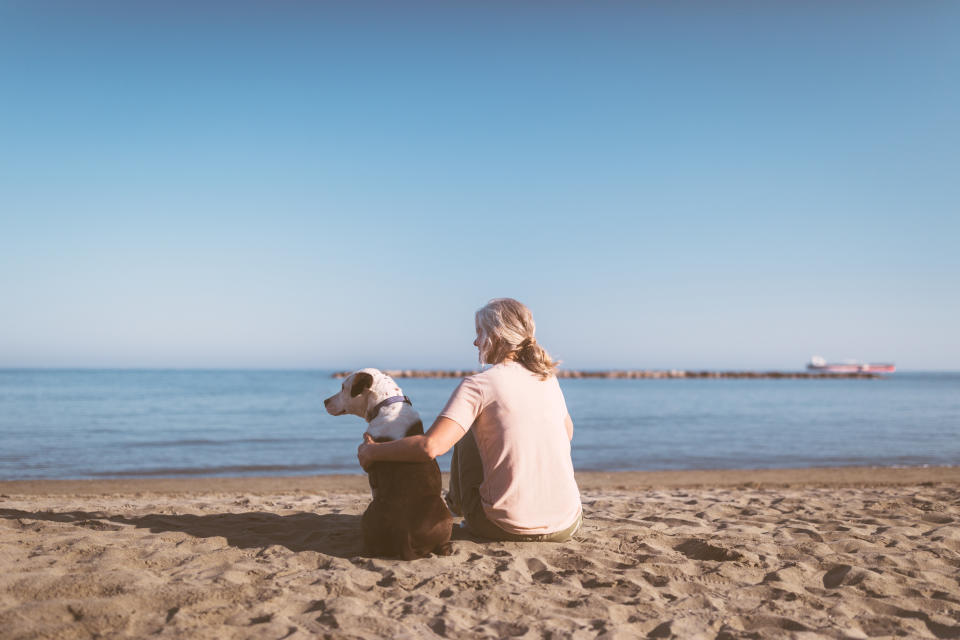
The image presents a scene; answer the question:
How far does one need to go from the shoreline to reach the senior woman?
4503 mm

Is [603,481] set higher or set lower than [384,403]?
lower

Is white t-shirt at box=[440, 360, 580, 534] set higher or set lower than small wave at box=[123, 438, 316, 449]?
higher

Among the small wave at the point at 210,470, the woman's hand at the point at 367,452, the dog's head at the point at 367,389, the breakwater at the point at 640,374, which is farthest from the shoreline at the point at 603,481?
the breakwater at the point at 640,374

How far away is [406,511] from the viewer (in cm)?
354

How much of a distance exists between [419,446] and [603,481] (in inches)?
247

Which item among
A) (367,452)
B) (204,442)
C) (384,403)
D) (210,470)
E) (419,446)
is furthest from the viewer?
(204,442)

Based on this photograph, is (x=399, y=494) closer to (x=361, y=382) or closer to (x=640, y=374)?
(x=361, y=382)

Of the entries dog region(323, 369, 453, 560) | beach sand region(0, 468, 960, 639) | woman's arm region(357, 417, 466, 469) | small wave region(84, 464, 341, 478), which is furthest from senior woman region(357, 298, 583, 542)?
small wave region(84, 464, 341, 478)

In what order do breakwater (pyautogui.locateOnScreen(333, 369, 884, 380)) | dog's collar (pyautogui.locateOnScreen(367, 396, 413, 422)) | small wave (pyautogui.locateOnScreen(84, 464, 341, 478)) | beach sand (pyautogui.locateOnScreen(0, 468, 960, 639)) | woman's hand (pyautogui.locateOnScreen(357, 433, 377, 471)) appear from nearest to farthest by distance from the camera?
beach sand (pyautogui.locateOnScreen(0, 468, 960, 639))
woman's hand (pyautogui.locateOnScreen(357, 433, 377, 471))
dog's collar (pyautogui.locateOnScreen(367, 396, 413, 422))
small wave (pyautogui.locateOnScreen(84, 464, 341, 478))
breakwater (pyautogui.locateOnScreen(333, 369, 884, 380))

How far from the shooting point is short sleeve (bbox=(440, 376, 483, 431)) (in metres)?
3.30

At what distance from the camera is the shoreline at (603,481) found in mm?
8086

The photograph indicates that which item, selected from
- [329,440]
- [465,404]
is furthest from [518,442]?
[329,440]

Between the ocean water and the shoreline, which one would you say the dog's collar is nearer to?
the shoreline

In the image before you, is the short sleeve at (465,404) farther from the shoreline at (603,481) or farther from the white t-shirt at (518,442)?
the shoreline at (603,481)
